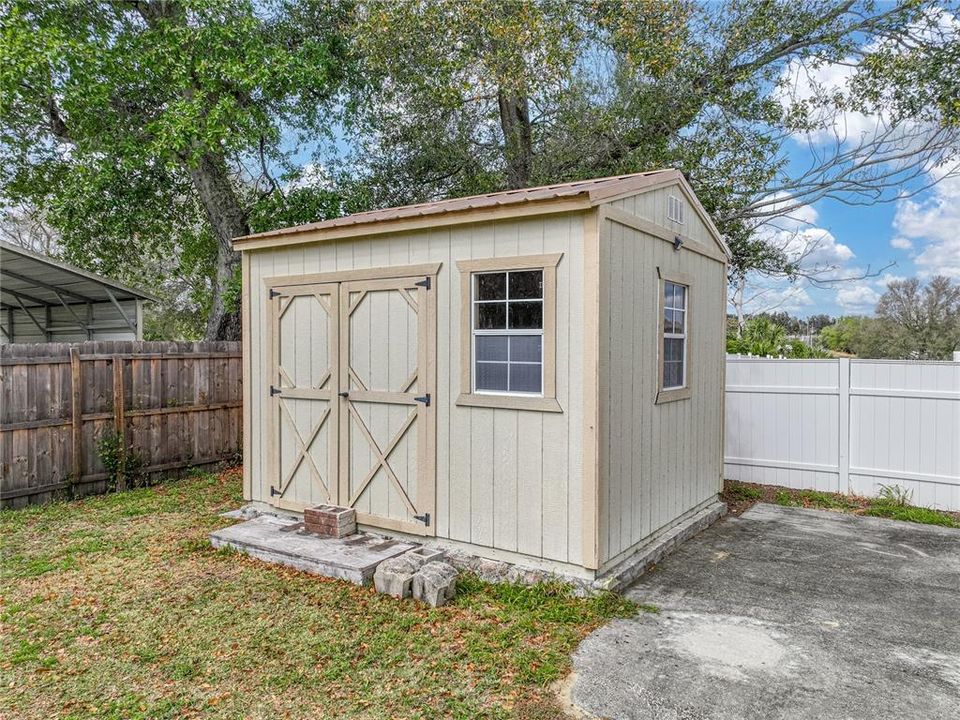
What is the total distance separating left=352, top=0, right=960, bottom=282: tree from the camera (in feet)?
29.7

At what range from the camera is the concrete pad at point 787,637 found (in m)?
2.80

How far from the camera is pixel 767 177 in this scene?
9758 mm

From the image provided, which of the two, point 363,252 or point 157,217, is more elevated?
point 157,217

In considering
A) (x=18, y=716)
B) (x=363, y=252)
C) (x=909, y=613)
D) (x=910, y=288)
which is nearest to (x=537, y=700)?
(x=18, y=716)

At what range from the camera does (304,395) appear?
5.38 m

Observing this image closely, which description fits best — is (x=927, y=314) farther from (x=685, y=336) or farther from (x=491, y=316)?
(x=491, y=316)

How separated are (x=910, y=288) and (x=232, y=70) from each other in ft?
92.8

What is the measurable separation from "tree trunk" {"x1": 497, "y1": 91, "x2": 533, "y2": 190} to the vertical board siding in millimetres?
5430

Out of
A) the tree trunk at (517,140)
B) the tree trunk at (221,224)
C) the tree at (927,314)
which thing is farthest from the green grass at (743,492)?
the tree at (927,314)

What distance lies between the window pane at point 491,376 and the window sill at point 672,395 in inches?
52.0

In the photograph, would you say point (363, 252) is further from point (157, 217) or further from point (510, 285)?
point (157, 217)

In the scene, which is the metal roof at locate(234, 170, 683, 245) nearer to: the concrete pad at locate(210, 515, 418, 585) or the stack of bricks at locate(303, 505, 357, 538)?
the stack of bricks at locate(303, 505, 357, 538)

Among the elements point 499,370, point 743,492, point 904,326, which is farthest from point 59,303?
point 904,326

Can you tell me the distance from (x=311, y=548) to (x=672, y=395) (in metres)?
3.13
